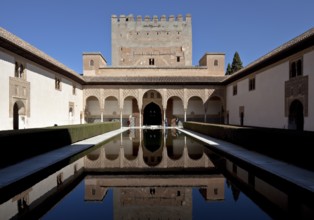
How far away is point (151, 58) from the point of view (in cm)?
3581

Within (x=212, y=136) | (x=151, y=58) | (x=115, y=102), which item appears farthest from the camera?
(x=151, y=58)

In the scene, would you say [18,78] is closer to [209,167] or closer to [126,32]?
[209,167]

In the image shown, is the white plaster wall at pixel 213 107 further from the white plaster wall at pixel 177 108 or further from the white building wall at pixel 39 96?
the white building wall at pixel 39 96

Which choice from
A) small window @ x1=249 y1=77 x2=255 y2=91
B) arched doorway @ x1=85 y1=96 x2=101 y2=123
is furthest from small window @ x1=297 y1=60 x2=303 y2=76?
arched doorway @ x1=85 y1=96 x2=101 y2=123

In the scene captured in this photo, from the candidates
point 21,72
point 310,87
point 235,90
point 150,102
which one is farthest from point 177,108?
point 21,72

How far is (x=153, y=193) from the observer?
4.55 metres

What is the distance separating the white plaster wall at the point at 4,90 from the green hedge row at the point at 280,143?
10.7 metres

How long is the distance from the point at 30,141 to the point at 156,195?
5.07 metres

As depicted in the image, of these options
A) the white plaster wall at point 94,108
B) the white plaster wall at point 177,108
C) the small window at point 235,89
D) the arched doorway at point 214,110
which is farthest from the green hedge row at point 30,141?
the arched doorway at point 214,110

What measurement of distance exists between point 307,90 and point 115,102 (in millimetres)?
19906

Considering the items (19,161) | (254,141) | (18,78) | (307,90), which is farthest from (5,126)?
(307,90)

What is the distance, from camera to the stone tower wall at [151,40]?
119ft

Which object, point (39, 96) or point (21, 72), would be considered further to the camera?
point (39, 96)

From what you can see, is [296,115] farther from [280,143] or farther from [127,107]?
[127,107]
